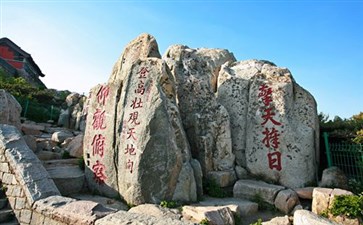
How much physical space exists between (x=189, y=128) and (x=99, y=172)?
2.78 m

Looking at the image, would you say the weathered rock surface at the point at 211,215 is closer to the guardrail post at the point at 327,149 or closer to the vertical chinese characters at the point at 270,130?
the vertical chinese characters at the point at 270,130

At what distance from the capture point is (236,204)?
6.61m

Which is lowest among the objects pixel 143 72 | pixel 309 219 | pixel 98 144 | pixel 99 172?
pixel 309 219

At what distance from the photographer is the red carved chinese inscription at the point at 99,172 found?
7438 millimetres

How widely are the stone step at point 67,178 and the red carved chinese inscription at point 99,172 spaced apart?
40cm

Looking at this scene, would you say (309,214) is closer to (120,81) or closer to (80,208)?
(80,208)

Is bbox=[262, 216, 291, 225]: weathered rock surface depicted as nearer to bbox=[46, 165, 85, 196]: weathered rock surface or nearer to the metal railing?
the metal railing

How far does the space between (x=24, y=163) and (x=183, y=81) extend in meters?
4.97

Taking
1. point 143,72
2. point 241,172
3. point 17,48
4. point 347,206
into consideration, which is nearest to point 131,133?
point 143,72

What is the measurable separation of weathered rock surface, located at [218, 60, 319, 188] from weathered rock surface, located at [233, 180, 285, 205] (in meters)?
0.55

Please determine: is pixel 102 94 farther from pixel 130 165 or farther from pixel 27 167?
pixel 27 167

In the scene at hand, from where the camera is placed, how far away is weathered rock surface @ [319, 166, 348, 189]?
23.6 ft

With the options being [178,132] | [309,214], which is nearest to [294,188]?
[309,214]

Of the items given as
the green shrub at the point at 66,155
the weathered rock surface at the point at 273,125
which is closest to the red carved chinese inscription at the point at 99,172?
the green shrub at the point at 66,155
